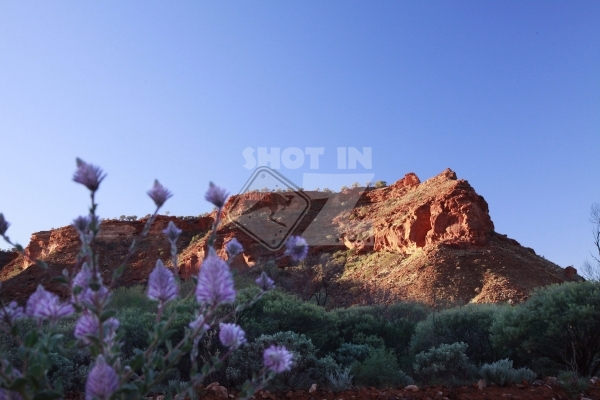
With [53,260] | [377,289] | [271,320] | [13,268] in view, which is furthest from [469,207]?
[13,268]

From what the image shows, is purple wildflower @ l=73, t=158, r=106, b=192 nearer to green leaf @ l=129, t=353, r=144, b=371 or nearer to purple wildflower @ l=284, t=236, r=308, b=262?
green leaf @ l=129, t=353, r=144, b=371

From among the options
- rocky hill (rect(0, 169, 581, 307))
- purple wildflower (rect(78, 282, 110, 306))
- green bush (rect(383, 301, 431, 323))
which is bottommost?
purple wildflower (rect(78, 282, 110, 306))

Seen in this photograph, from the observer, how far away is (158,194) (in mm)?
1768

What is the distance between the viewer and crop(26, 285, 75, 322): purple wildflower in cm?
176

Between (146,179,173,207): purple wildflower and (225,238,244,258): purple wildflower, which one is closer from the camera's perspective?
(146,179,173,207): purple wildflower

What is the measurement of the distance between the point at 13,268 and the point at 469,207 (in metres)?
37.3

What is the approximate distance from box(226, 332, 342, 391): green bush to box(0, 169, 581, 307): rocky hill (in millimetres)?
16540

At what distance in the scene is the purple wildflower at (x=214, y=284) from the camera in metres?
1.46

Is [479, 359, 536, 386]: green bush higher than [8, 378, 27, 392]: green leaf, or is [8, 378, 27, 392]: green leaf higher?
[8, 378, 27, 392]: green leaf

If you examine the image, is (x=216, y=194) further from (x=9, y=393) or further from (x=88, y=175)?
(x=9, y=393)

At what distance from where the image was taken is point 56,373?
20.9ft

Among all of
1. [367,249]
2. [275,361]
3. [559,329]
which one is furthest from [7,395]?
[367,249]

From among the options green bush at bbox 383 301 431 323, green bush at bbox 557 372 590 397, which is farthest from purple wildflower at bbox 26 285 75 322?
green bush at bbox 383 301 431 323

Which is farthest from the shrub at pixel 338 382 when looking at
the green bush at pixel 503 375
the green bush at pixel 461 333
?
the green bush at pixel 461 333
